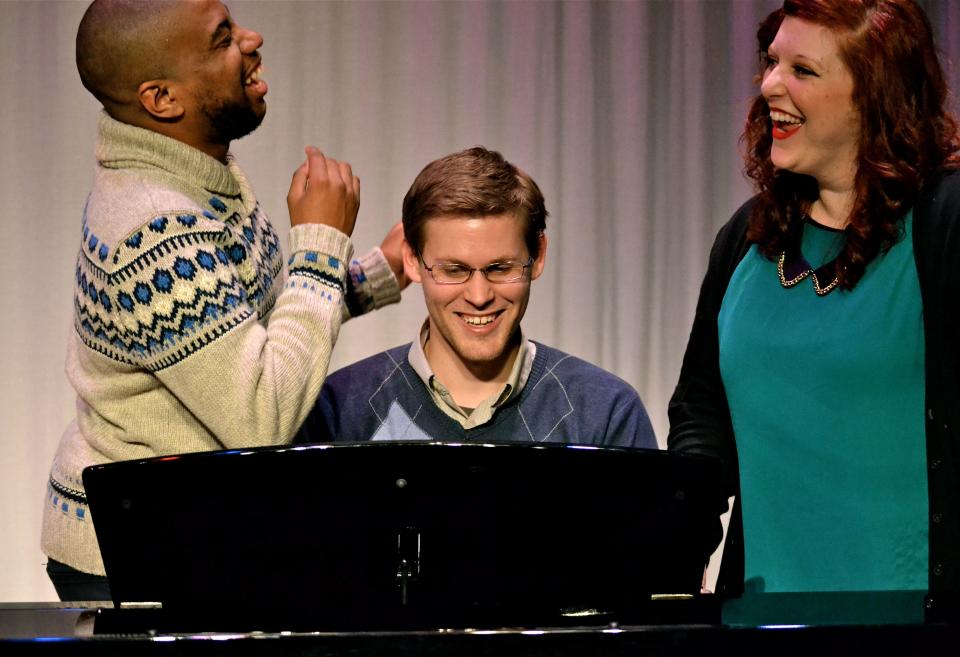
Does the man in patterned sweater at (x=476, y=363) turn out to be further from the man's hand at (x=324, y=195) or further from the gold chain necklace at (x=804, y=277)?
the gold chain necklace at (x=804, y=277)

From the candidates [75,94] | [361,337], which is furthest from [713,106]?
[75,94]

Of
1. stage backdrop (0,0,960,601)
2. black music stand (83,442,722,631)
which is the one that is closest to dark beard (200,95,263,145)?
black music stand (83,442,722,631)

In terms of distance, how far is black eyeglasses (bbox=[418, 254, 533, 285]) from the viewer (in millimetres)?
1959

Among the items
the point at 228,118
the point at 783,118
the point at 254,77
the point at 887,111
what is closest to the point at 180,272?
the point at 228,118

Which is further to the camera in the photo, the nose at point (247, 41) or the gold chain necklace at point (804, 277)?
the nose at point (247, 41)

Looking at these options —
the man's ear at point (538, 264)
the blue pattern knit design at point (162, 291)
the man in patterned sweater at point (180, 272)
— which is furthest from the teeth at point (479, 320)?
the blue pattern knit design at point (162, 291)

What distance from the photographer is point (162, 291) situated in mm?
1676

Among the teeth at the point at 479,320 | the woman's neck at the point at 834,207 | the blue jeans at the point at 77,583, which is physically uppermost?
the woman's neck at the point at 834,207

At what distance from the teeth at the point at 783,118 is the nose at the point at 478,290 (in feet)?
1.73

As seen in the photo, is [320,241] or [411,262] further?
[411,262]

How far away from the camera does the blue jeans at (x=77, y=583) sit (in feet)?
6.04

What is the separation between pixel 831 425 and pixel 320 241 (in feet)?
2.65

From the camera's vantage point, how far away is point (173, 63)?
1.86 meters

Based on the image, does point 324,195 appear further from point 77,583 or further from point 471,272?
point 77,583
